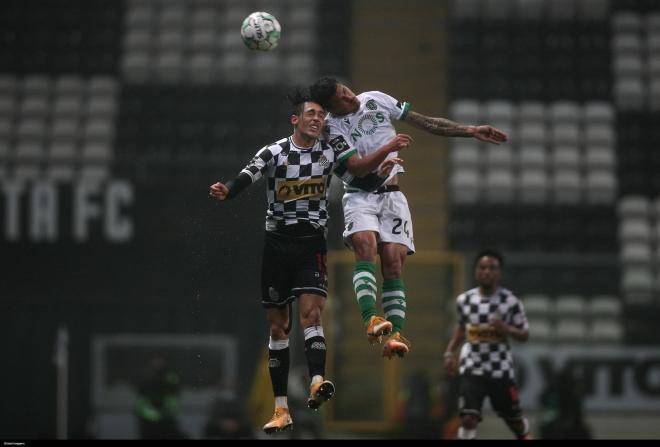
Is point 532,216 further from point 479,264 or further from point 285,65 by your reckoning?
point 479,264

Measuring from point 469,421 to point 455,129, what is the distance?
9.39 ft

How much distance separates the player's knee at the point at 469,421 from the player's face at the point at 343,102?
3.12 meters

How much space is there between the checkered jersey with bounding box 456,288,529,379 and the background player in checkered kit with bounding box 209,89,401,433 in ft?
7.65

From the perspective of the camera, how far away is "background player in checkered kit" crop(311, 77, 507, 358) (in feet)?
27.5

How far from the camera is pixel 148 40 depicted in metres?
19.1

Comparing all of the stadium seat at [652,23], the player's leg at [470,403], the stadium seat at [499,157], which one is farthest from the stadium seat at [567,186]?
the player's leg at [470,403]

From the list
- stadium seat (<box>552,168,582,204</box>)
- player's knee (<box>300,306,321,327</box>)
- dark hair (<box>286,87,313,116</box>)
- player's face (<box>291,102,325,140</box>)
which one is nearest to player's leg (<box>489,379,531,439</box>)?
player's knee (<box>300,306,321,327</box>)

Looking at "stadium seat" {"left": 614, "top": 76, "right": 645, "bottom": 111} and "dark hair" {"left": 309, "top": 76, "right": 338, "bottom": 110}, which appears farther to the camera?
"stadium seat" {"left": 614, "top": 76, "right": 645, "bottom": 111}

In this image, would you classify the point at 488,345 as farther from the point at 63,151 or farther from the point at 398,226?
the point at 63,151

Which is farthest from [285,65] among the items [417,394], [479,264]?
[479,264]

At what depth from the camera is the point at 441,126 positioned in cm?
857

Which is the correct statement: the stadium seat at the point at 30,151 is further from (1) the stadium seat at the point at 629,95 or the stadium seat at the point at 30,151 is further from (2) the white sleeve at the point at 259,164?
(2) the white sleeve at the point at 259,164

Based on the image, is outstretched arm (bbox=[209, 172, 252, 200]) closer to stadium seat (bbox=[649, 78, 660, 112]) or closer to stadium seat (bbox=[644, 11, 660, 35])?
stadium seat (bbox=[649, 78, 660, 112])

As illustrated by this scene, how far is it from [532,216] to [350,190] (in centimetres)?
916
